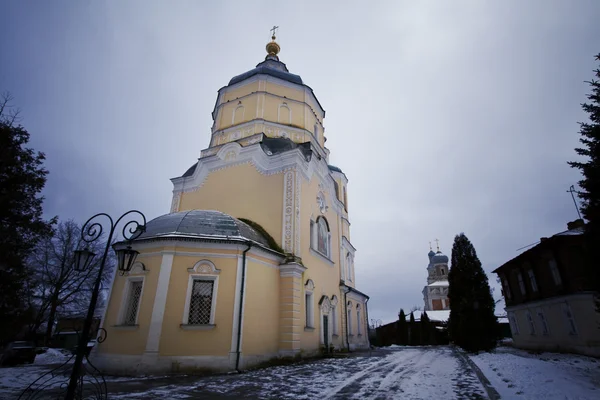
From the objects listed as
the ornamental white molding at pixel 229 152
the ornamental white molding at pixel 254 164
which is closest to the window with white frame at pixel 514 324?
the ornamental white molding at pixel 254 164

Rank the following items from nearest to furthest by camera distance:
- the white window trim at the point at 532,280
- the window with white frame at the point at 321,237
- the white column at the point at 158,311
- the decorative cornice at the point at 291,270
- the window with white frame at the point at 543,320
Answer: the white column at the point at 158,311, the decorative cornice at the point at 291,270, the window with white frame at the point at 321,237, the window with white frame at the point at 543,320, the white window trim at the point at 532,280

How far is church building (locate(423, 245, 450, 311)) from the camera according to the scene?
6300cm

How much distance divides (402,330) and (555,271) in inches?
1075

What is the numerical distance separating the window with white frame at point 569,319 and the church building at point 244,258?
1164 cm

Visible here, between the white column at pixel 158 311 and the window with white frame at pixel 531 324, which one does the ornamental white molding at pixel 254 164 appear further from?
the window with white frame at pixel 531 324

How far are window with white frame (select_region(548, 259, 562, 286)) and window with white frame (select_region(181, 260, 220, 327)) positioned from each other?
1784cm

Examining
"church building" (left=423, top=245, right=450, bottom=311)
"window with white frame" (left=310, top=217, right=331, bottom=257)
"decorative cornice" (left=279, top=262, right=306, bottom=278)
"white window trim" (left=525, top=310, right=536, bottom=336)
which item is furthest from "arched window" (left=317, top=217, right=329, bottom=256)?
"church building" (left=423, top=245, right=450, bottom=311)

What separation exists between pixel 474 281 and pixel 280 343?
12.2m

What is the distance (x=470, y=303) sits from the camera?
17.5m

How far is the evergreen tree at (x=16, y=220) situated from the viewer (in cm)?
746

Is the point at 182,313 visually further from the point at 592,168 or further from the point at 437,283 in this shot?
the point at 437,283

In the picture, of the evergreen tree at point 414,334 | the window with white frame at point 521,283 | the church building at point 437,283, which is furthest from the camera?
the church building at point 437,283

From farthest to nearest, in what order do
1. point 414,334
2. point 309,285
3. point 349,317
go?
point 414,334
point 349,317
point 309,285

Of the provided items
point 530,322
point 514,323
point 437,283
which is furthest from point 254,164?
point 437,283
